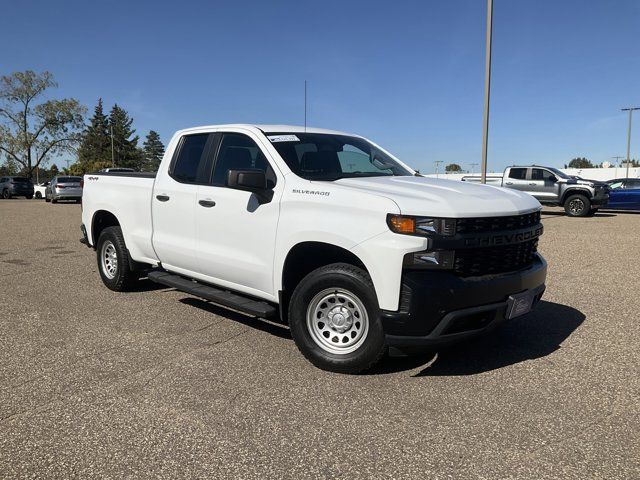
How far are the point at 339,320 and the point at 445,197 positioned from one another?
3.87 feet

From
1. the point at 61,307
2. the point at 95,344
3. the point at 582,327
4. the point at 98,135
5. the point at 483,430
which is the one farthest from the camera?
the point at 98,135

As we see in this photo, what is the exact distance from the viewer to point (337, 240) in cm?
382

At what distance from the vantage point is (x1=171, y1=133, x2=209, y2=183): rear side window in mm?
5234

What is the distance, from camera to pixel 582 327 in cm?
523

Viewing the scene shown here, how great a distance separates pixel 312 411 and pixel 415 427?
65 cm

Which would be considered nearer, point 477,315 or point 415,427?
point 415,427

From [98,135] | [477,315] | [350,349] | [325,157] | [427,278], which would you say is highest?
[98,135]

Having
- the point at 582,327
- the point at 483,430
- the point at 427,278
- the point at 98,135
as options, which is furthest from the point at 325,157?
the point at 98,135

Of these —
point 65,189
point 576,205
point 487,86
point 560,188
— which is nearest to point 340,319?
point 487,86

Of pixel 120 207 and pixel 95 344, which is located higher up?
pixel 120 207

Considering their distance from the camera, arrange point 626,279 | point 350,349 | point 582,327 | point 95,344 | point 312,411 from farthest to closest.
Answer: point 626,279 → point 582,327 → point 95,344 → point 350,349 → point 312,411

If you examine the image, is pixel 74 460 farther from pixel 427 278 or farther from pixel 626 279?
pixel 626 279

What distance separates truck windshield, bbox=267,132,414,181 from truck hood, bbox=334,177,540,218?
0.31m

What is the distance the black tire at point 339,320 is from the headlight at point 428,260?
360 millimetres
